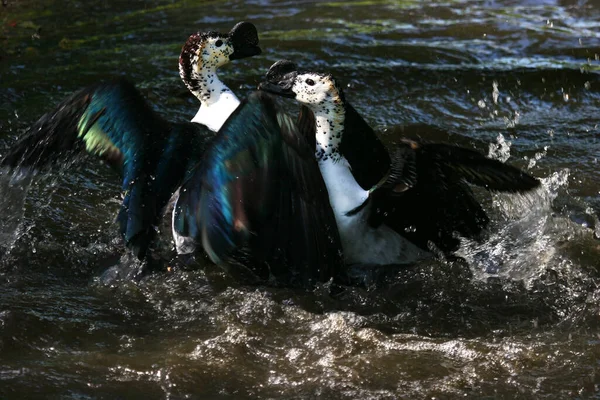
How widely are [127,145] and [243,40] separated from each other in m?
1.46

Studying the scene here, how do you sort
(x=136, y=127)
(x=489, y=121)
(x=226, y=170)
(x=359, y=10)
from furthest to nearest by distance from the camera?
(x=359, y=10) < (x=489, y=121) < (x=136, y=127) < (x=226, y=170)

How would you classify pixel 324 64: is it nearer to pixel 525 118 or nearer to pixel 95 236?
pixel 525 118

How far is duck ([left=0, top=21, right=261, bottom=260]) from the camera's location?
4684mm

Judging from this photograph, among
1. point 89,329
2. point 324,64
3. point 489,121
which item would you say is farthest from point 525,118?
point 89,329

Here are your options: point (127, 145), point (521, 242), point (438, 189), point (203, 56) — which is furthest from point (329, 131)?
point (203, 56)

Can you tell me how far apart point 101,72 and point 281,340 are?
4306 millimetres

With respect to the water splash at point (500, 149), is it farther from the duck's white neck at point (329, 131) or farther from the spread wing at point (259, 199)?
the spread wing at point (259, 199)

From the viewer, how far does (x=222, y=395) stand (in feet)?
12.3

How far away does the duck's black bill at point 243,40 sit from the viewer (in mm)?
5979

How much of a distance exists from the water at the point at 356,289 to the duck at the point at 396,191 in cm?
14

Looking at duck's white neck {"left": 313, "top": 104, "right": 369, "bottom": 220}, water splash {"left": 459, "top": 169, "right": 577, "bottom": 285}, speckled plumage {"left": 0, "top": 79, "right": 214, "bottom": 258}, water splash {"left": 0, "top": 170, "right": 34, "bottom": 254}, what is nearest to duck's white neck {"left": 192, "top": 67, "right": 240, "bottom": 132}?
speckled plumage {"left": 0, "top": 79, "right": 214, "bottom": 258}

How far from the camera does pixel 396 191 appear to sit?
453 centimetres

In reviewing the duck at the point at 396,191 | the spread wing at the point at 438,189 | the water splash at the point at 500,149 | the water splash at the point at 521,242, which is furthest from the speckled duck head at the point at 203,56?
the water splash at the point at 521,242

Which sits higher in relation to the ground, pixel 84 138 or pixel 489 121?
pixel 84 138
